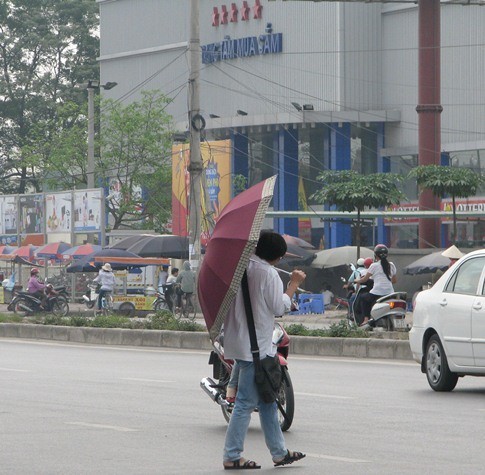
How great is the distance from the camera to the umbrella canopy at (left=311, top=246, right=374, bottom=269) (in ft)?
155

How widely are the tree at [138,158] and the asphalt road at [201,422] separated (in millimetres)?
46564

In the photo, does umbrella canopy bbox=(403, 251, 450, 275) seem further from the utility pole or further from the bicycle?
the utility pole

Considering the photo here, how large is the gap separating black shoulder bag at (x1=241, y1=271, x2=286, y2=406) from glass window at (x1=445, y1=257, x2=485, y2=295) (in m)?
6.23

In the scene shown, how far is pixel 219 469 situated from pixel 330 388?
6549 mm

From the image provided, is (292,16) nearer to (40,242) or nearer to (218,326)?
(40,242)

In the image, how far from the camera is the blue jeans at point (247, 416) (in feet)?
31.1

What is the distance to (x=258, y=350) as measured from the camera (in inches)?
373

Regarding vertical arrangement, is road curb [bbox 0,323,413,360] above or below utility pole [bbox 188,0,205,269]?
below

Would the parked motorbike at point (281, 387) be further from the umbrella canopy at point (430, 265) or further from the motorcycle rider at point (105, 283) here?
the umbrella canopy at point (430, 265)

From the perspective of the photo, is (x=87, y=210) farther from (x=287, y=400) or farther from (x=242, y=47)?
(x=287, y=400)

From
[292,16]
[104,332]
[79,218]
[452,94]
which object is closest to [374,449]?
[104,332]

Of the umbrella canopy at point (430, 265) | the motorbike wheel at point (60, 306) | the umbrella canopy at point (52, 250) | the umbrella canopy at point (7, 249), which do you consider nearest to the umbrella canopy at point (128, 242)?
the umbrella canopy at point (52, 250)

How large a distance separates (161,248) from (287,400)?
1344 inches

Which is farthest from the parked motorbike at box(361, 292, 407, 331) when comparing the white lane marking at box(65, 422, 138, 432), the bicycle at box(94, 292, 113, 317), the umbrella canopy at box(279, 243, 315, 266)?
the umbrella canopy at box(279, 243, 315, 266)
